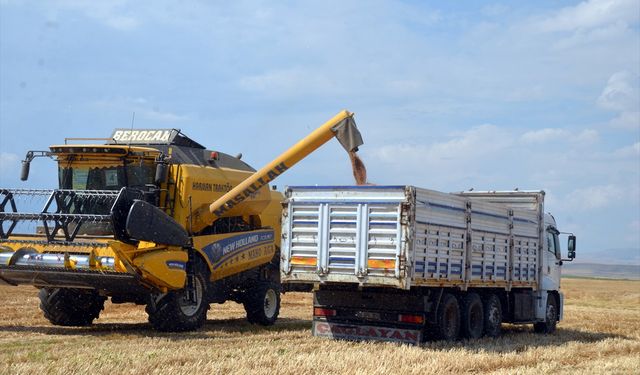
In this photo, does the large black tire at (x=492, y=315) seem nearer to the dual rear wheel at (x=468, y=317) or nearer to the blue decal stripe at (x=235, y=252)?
the dual rear wheel at (x=468, y=317)

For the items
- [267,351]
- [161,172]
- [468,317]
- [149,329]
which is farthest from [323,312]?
[161,172]

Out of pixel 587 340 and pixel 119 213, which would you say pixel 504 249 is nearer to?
pixel 587 340

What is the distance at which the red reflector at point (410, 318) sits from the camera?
44.1 ft

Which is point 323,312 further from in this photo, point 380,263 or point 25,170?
point 25,170

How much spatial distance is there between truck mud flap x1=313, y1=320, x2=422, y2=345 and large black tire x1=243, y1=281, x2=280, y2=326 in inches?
112

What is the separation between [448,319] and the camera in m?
14.3

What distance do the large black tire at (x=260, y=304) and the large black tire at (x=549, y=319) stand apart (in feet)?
18.9

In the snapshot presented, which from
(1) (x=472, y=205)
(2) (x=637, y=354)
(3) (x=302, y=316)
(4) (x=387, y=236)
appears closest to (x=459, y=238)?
(1) (x=472, y=205)

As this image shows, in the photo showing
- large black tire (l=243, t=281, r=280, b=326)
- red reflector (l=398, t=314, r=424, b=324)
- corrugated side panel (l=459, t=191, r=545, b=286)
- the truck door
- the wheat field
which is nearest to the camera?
the wheat field

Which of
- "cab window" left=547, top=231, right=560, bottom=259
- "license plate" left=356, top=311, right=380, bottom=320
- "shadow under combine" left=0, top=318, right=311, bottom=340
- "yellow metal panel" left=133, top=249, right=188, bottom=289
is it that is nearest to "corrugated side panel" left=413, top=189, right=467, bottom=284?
"license plate" left=356, top=311, right=380, bottom=320

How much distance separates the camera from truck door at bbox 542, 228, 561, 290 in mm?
18234

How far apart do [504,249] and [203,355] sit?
7.25m

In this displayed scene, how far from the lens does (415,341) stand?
13.4 meters

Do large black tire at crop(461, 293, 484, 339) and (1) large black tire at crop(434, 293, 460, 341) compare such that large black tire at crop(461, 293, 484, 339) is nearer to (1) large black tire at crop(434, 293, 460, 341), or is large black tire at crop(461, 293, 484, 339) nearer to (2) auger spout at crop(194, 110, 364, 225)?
(1) large black tire at crop(434, 293, 460, 341)
